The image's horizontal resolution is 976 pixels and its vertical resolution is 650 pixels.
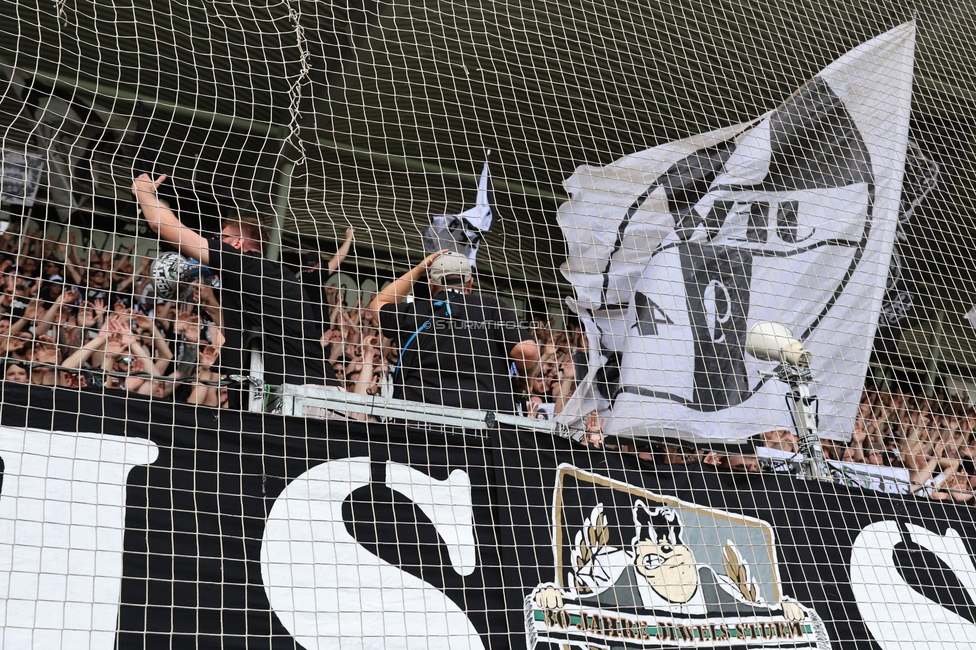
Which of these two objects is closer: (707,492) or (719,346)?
(707,492)

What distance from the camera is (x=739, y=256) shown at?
4.62 meters

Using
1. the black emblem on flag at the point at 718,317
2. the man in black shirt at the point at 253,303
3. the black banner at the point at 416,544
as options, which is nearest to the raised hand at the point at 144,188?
the man in black shirt at the point at 253,303

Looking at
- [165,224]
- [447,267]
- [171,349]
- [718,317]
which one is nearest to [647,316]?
[718,317]

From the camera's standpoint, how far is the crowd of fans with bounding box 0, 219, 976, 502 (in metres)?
3.70

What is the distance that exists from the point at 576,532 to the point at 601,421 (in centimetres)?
75

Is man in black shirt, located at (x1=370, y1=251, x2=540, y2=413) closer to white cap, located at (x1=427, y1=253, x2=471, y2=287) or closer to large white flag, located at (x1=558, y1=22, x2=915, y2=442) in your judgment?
white cap, located at (x1=427, y1=253, x2=471, y2=287)

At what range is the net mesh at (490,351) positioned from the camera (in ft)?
9.94

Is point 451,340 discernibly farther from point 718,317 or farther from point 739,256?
point 739,256

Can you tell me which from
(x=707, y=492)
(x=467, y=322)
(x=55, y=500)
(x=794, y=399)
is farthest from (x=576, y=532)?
(x=55, y=500)

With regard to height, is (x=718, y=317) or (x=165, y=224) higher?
(x=165, y=224)

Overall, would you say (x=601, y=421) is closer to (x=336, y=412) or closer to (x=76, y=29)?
(x=336, y=412)

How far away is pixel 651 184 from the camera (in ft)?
15.5

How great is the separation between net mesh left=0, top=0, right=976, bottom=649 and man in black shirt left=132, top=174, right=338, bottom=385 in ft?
0.05

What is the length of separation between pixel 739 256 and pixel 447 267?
5.20ft
